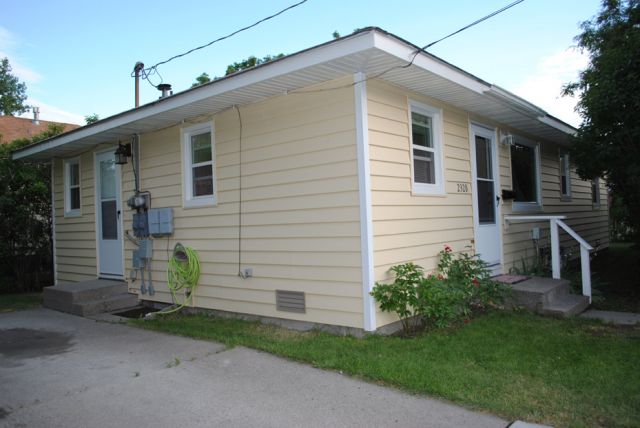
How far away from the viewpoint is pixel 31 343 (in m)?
5.23

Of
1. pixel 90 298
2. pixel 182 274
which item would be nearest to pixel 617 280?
pixel 182 274

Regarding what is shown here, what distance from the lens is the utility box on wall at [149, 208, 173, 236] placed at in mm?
Answer: 6715

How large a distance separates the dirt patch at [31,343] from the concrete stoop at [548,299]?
17.3ft

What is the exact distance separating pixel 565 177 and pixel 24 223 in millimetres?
11569

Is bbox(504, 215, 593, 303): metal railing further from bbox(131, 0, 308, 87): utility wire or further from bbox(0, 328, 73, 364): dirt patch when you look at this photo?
bbox(0, 328, 73, 364): dirt patch

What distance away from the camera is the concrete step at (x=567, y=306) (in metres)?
5.50

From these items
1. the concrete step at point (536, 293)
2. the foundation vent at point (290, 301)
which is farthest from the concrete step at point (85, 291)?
the concrete step at point (536, 293)

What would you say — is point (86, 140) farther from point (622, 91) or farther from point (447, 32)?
point (622, 91)

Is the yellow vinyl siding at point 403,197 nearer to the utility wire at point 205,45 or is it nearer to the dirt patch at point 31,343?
the utility wire at point 205,45

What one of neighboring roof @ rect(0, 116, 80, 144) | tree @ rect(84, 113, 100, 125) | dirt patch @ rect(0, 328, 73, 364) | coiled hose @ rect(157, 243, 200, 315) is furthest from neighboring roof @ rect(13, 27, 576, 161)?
A: neighboring roof @ rect(0, 116, 80, 144)

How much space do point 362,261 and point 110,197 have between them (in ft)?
16.8

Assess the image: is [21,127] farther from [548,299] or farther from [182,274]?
[548,299]

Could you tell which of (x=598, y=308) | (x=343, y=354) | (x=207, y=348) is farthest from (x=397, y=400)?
(x=598, y=308)

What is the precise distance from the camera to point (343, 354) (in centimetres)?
422
